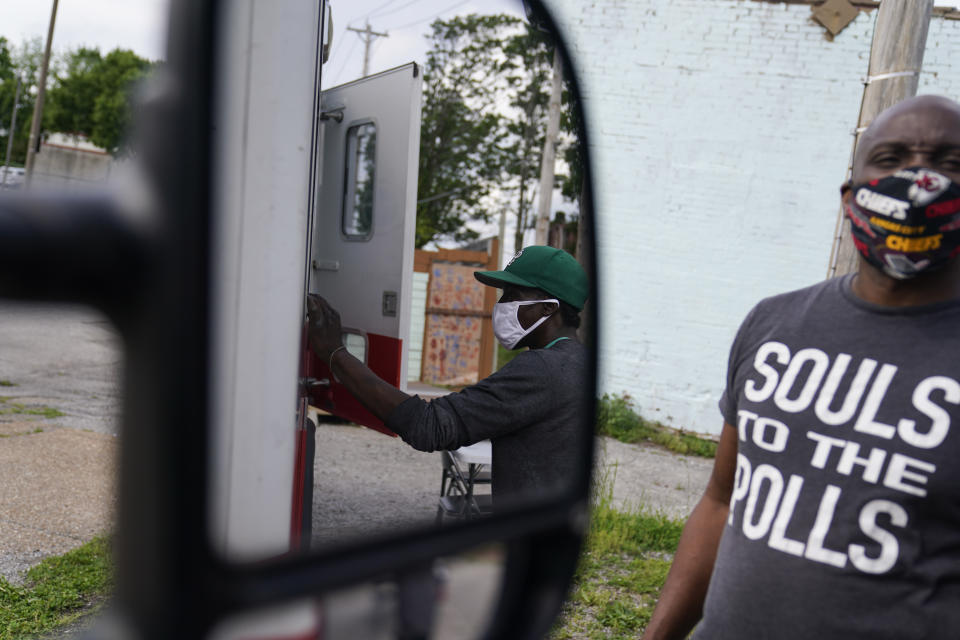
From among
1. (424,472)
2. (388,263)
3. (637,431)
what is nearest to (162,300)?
(388,263)

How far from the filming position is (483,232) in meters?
1.83

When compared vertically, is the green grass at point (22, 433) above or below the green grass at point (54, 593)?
above

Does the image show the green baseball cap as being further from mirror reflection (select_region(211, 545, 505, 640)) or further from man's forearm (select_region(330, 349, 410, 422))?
man's forearm (select_region(330, 349, 410, 422))

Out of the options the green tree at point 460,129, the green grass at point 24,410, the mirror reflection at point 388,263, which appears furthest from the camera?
the green grass at point 24,410

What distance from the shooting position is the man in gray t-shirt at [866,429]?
143 cm

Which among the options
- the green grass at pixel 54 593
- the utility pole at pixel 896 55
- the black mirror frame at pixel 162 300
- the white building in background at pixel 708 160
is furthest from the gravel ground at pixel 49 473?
the white building in background at pixel 708 160

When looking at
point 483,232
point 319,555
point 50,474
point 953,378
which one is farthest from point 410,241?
point 50,474

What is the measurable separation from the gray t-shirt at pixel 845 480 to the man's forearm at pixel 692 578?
8.7 inches

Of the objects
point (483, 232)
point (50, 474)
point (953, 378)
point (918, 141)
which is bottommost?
point (50, 474)

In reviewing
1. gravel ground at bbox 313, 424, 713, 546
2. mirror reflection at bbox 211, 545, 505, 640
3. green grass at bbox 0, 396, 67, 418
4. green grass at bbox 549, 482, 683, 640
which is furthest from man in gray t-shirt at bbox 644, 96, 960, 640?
green grass at bbox 0, 396, 67, 418

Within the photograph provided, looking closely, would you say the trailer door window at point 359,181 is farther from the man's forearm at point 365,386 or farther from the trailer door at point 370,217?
the man's forearm at point 365,386

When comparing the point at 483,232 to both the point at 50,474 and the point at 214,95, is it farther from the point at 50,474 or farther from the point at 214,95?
the point at 50,474

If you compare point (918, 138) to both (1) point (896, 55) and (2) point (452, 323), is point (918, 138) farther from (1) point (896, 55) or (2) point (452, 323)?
(2) point (452, 323)

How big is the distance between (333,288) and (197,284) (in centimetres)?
268
